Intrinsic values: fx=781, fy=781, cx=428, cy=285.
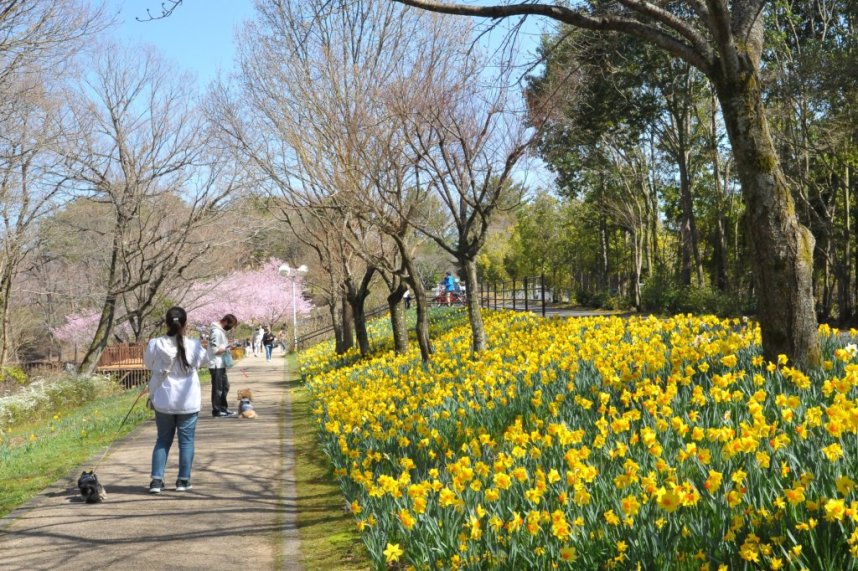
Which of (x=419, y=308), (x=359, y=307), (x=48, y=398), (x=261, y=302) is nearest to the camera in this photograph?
(x=419, y=308)

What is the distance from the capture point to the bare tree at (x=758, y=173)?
6.00 metres

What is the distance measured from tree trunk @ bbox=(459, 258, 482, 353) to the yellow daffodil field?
3.53m

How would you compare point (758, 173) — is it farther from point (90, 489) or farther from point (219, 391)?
point (219, 391)

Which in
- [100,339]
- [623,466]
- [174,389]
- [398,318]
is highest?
[398,318]

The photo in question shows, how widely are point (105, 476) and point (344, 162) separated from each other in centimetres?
659

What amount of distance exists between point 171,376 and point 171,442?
24.0 inches

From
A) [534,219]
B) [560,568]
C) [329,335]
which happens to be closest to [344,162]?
[560,568]

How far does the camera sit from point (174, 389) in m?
6.98

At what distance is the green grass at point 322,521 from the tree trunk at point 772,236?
3.54 metres

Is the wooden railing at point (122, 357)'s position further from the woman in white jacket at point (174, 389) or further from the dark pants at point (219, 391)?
the woman in white jacket at point (174, 389)

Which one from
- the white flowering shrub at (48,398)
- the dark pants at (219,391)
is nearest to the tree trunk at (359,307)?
the dark pants at (219,391)

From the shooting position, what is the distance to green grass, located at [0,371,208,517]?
753 centimetres

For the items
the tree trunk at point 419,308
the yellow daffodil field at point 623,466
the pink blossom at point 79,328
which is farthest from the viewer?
the pink blossom at point 79,328

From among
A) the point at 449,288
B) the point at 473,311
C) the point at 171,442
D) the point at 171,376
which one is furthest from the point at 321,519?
the point at 449,288
